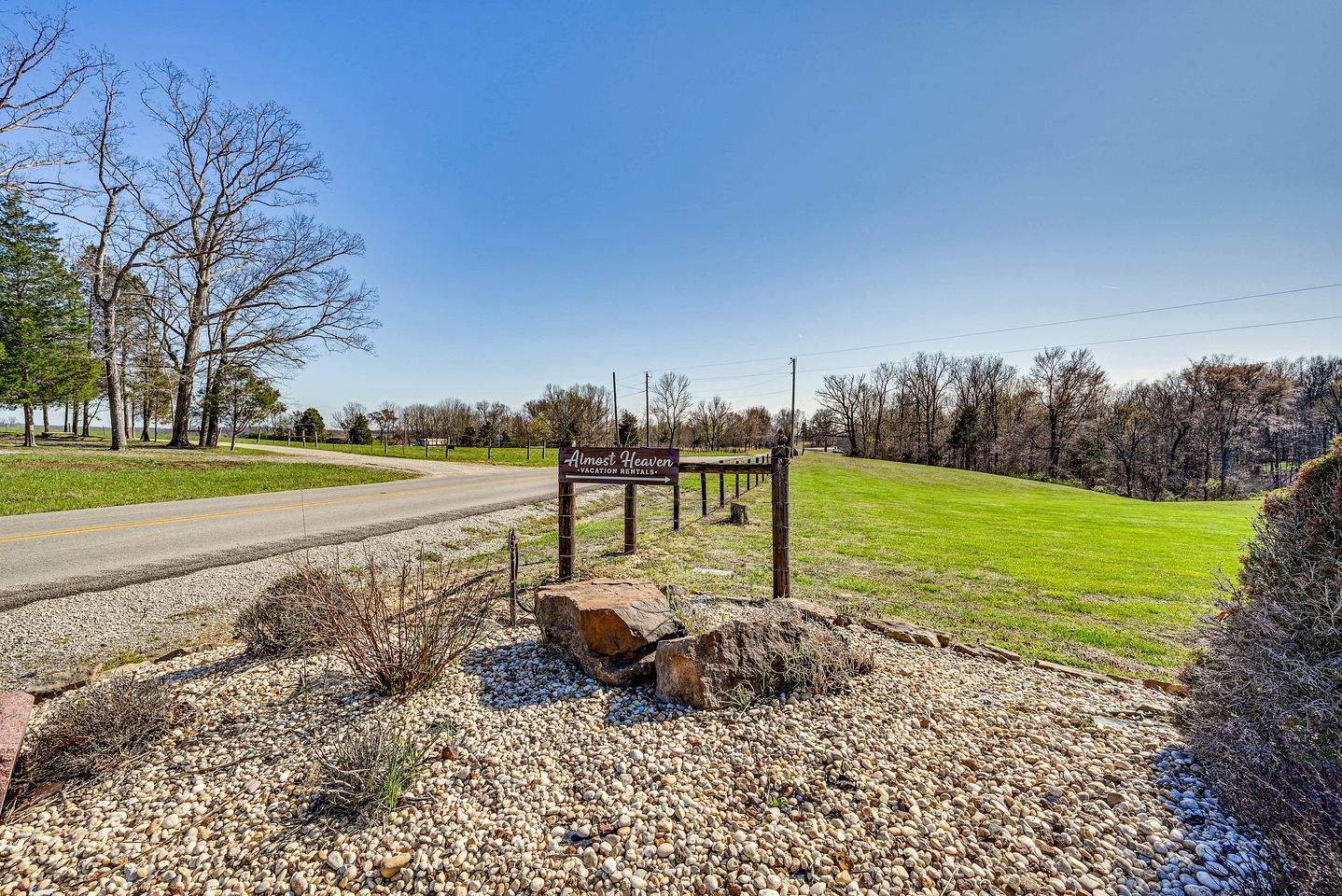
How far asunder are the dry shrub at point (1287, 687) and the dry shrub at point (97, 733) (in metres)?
5.08

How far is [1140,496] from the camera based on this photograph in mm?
38656

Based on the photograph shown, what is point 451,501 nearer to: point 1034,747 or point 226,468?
point 226,468

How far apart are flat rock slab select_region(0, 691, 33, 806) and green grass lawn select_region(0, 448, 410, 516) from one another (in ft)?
35.6

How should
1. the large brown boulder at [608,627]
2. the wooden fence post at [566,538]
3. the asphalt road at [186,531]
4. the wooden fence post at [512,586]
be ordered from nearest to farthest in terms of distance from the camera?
1. the large brown boulder at [608,627]
2. the wooden fence post at [512,586]
3. the asphalt road at [186,531]
4. the wooden fence post at [566,538]

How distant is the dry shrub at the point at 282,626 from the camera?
3.94 metres

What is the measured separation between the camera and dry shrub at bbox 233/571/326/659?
394cm

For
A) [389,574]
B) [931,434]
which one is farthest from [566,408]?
Answer: [389,574]

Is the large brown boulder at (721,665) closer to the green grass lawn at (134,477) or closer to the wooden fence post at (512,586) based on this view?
the wooden fence post at (512,586)

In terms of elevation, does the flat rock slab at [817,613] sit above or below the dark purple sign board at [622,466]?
below

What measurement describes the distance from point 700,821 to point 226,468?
805 inches

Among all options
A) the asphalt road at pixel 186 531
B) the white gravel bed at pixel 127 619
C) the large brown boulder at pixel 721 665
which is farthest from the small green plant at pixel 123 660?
the large brown boulder at pixel 721 665

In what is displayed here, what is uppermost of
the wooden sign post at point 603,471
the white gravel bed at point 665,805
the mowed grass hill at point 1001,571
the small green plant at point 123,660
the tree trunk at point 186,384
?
the tree trunk at point 186,384

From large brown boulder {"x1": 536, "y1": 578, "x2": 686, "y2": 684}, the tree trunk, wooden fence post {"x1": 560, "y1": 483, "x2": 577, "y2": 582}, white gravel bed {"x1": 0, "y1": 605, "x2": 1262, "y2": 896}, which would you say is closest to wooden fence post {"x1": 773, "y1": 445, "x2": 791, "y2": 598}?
large brown boulder {"x1": 536, "y1": 578, "x2": 686, "y2": 684}

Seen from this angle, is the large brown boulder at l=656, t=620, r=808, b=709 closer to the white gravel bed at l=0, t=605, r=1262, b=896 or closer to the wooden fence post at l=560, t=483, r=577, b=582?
the white gravel bed at l=0, t=605, r=1262, b=896
